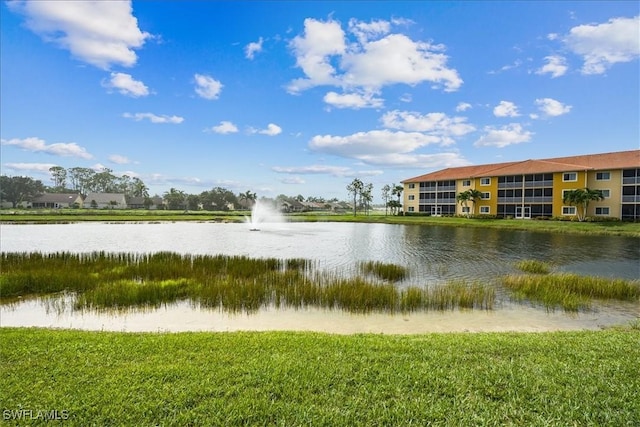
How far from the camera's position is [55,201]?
90.1 meters

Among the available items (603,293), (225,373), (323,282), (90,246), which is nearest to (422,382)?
(225,373)

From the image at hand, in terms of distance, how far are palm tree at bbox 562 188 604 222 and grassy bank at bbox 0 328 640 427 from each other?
45.5 metres

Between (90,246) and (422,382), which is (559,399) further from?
(90,246)

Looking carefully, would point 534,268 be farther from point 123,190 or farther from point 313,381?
point 123,190

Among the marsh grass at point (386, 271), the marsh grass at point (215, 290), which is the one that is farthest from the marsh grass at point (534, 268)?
the marsh grass at point (215, 290)

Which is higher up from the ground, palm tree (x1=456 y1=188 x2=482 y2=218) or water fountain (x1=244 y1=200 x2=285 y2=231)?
palm tree (x1=456 y1=188 x2=482 y2=218)

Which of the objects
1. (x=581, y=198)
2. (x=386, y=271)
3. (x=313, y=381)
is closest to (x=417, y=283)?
(x=386, y=271)

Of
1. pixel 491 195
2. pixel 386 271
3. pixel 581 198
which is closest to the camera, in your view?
pixel 386 271

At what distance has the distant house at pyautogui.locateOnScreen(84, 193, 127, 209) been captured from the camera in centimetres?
9292

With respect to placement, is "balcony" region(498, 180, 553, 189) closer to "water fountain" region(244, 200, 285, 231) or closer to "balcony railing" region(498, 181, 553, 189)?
"balcony railing" region(498, 181, 553, 189)

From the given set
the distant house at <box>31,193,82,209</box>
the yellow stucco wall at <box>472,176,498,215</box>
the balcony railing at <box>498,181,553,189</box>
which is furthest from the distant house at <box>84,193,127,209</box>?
the balcony railing at <box>498,181,553,189</box>

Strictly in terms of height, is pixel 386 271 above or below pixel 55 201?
below

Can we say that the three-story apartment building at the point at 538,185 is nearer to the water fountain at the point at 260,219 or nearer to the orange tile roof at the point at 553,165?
the orange tile roof at the point at 553,165

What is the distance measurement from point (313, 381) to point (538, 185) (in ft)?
183
